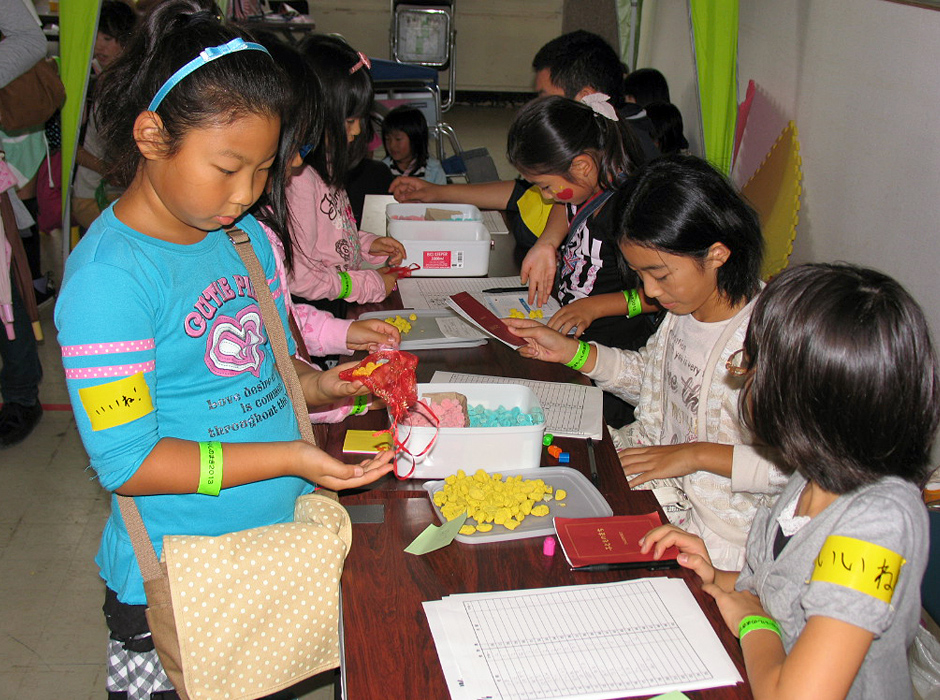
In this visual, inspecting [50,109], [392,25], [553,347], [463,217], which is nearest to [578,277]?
[553,347]

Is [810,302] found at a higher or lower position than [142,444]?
higher

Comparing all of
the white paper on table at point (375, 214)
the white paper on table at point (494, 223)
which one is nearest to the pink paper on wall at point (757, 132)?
the white paper on table at point (494, 223)

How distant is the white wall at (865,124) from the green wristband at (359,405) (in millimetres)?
1717

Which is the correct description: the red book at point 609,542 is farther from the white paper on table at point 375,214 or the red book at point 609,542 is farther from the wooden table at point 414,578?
the white paper on table at point 375,214

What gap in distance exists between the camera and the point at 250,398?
131cm

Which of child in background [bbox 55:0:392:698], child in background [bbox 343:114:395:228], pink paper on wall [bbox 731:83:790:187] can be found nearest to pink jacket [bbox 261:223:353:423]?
child in background [bbox 55:0:392:698]

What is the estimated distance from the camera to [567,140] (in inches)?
88.7

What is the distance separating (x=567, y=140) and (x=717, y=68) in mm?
1769

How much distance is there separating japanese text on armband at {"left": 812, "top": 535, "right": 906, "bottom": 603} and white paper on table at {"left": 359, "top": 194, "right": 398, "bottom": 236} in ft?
7.68

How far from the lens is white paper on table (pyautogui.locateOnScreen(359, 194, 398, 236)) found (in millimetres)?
3150

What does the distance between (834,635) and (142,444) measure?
944 mm

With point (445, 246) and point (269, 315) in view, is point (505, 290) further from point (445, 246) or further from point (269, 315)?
point (269, 315)

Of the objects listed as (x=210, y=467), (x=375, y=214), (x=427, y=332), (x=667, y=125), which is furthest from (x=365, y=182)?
(x=210, y=467)

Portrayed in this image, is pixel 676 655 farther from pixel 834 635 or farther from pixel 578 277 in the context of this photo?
pixel 578 277
